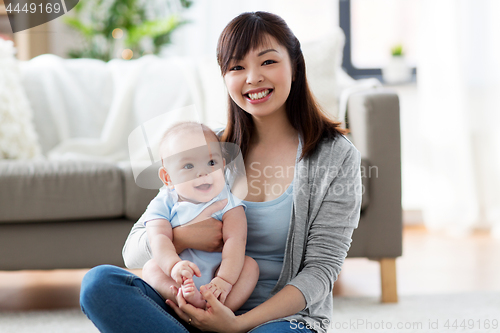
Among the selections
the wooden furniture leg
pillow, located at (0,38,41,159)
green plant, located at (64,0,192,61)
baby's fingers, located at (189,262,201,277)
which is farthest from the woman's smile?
green plant, located at (64,0,192,61)

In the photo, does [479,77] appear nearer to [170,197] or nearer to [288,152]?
→ [288,152]

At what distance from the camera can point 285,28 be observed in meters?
0.94

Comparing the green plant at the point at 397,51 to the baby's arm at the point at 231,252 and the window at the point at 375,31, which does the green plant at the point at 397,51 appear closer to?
the window at the point at 375,31

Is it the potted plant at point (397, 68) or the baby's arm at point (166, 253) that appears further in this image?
the potted plant at point (397, 68)

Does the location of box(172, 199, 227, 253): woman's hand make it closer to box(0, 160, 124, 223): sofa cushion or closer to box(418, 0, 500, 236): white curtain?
box(0, 160, 124, 223): sofa cushion

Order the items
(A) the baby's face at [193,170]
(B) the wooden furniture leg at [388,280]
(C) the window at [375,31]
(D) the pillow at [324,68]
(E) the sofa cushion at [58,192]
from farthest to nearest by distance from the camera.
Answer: (C) the window at [375,31]
(D) the pillow at [324,68]
(B) the wooden furniture leg at [388,280]
(E) the sofa cushion at [58,192]
(A) the baby's face at [193,170]

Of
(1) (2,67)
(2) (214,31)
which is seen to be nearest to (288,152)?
(1) (2,67)

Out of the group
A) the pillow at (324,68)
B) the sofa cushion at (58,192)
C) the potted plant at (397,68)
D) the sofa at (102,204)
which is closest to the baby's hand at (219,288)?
the sofa at (102,204)

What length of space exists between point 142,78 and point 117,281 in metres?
1.50

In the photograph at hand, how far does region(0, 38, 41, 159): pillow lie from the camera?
5.67 feet

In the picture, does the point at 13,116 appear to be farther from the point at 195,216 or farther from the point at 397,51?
the point at 397,51

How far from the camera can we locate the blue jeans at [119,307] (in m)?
0.77

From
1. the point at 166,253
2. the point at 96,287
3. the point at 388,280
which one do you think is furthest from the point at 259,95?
the point at 388,280

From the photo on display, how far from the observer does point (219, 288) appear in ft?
2.60
